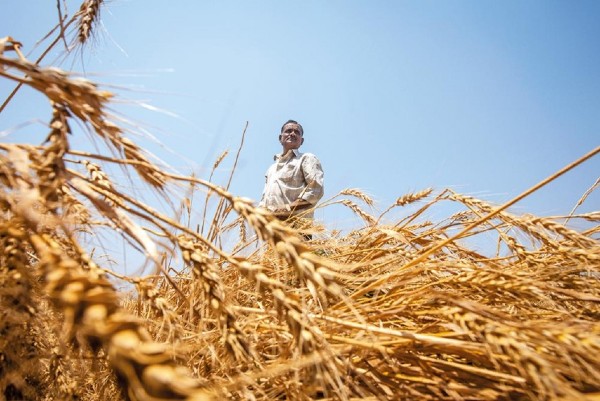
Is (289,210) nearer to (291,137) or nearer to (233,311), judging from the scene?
(233,311)

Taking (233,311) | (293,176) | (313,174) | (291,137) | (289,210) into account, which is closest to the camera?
(233,311)

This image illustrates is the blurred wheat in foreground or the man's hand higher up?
the man's hand

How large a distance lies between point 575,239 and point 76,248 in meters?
1.32

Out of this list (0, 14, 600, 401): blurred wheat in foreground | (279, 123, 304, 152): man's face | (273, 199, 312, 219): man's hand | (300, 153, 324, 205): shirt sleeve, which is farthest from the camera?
(279, 123, 304, 152): man's face

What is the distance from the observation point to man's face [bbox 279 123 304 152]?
3779 mm

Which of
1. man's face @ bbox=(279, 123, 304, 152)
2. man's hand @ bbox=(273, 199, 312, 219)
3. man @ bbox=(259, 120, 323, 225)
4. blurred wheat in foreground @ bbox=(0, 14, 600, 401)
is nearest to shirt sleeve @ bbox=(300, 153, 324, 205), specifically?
man @ bbox=(259, 120, 323, 225)

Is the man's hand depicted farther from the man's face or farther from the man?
the man's face

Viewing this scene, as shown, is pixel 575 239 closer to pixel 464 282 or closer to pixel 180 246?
pixel 464 282

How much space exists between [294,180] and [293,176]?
0.04 metres

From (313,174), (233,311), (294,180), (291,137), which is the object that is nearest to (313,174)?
(313,174)

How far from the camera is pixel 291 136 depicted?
12.4ft

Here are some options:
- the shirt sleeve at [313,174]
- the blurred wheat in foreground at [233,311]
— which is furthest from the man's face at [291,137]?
the blurred wheat in foreground at [233,311]

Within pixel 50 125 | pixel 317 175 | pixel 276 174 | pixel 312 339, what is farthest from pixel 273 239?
pixel 276 174

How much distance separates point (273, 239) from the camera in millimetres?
589
